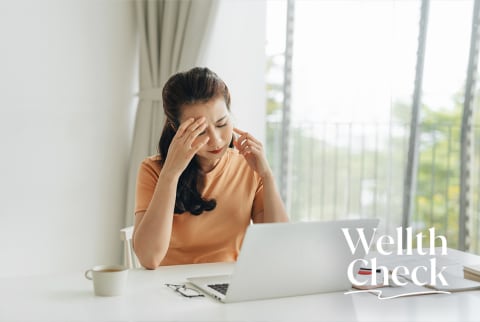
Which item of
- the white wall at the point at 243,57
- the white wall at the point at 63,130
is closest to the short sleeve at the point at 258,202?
the white wall at the point at 63,130

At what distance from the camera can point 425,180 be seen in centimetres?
375

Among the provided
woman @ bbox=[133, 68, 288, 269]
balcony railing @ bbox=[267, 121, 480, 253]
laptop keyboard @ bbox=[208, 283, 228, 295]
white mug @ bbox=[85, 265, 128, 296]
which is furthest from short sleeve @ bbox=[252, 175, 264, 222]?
balcony railing @ bbox=[267, 121, 480, 253]

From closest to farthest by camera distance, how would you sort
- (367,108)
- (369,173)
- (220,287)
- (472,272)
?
(220,287) < (472,272) < (367,108) < (369,173)

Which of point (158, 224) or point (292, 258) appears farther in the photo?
point (158, 224)

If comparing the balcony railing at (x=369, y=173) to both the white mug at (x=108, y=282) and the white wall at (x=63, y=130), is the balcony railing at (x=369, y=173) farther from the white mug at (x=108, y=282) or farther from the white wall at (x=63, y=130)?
the white mug at (x=108, y=282)

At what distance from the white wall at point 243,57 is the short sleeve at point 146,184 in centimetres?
118

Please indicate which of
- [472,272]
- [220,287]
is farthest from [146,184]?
[472,272]

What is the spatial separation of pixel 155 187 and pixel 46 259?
3.35 feet

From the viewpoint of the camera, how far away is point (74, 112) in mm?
2586

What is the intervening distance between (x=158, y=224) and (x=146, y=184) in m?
0.21

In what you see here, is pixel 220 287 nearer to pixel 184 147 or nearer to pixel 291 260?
pixel 291 260

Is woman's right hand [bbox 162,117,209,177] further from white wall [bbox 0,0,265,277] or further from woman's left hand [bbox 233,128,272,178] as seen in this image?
white wall [bbox 0,0,265,277]

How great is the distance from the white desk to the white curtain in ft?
4.93

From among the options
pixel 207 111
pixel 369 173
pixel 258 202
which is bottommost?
pixel 369 173
